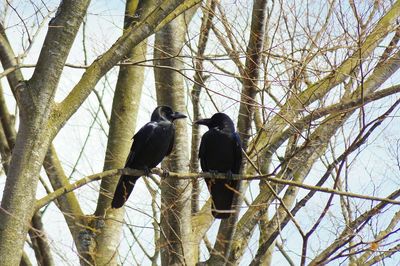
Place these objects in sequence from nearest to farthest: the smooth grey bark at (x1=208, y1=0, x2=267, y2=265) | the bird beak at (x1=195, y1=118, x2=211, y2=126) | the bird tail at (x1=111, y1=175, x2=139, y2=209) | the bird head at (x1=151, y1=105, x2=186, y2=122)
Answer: the smooth grey bark at (x1=208, y1=0, x2=267, y2=265) → the bird tail at (x1=111, y1=175, x2=139, y2=209) → the bird head at (x1=151, y1=105, x2=186, y2=122) → the bird beak at (x1=195, y1=118, x2=211, y2=126)

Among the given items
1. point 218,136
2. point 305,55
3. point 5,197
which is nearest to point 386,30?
point 305,55

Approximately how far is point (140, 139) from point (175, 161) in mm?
439

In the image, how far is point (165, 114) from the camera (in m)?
7.05

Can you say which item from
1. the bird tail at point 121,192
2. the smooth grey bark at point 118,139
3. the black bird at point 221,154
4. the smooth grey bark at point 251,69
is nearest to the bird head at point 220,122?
the black bird at point 221,154

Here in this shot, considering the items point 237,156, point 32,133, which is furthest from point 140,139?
point 32,133

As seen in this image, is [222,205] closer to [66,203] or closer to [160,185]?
[160,185]

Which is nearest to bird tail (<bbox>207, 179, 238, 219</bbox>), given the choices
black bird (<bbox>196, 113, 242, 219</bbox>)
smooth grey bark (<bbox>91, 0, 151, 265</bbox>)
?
black bird (<bbox>196, 113, 242, 219</bbox>)

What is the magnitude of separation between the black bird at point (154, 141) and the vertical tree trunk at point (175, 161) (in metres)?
0.16

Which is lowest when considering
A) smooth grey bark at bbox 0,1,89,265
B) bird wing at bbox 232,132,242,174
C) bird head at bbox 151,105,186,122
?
smooth grey bark at bbox 0,1,89,265

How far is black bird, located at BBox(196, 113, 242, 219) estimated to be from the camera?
6988mm

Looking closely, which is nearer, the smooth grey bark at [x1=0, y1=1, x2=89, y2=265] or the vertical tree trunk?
the smooth grey bark at [x1=0, y1=1, x2=89, y2=265]

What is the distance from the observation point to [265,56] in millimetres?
5742

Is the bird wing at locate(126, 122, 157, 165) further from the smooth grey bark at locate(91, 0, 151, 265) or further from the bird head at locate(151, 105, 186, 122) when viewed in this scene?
the smooth grey bark at locate(91, 0, 151, 265)

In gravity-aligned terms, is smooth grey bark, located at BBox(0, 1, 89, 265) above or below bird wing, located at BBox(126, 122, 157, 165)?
below
